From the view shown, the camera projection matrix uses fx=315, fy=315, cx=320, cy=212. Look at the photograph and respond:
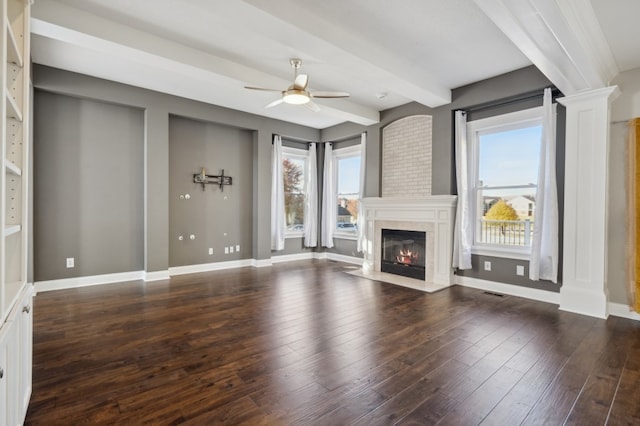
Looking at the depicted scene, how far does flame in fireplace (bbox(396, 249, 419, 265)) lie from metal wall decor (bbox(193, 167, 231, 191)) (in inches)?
142

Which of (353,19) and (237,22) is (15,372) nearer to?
(237,22)

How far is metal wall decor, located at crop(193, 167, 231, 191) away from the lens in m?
5.88

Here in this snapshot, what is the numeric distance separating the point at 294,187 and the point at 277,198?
689 mm

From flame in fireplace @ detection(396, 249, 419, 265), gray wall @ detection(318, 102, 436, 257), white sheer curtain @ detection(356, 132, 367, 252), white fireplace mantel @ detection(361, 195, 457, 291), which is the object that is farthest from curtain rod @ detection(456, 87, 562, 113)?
flame in fireplace @ detection(396, 249, 419, 265)

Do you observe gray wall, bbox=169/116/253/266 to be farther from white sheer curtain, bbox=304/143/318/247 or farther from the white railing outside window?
the white railing outside window

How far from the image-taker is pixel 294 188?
7.34 m

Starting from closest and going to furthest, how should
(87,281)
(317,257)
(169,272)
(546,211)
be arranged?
(546,211) → (87,281) → (169,272) → (317,257)

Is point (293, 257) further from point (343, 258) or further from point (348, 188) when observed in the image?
point (348, 188)

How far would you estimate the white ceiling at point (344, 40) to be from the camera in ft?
8.61

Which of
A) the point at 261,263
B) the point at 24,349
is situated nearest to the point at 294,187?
the point at 261,263

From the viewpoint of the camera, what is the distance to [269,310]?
12.1ft

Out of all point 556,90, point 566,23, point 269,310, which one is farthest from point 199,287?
point 556,90

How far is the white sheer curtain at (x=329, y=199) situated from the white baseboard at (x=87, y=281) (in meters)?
3.82

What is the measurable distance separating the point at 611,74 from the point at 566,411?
3.72 metres
